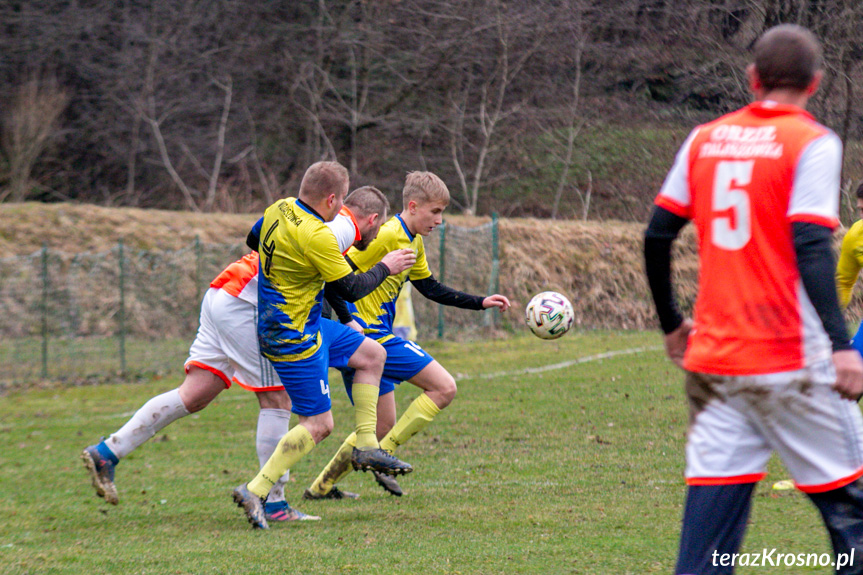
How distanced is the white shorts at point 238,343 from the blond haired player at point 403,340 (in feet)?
1.95

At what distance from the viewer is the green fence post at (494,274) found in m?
18.5

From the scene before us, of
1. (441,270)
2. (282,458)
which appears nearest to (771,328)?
(282,458)

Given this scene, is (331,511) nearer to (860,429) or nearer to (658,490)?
(658,490)

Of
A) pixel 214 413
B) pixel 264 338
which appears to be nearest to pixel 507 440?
pixel 264 338

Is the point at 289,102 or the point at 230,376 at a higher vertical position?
the point at 289,102

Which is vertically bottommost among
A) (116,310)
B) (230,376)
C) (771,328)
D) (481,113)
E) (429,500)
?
(116,310)

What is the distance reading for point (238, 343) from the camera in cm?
575

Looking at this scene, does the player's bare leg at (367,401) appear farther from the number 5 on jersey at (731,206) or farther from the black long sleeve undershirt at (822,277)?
the black long sleeve undershirt at (822,277)

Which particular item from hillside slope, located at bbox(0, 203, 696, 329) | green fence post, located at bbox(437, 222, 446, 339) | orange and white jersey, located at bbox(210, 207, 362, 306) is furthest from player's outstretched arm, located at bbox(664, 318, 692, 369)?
hillside slope, located at bbox(0, 203, 696, 329)

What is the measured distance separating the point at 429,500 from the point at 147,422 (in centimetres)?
182

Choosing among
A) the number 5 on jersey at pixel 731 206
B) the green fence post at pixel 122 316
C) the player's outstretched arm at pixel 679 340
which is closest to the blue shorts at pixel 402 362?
the player's outstretched arm at pixel 679 340

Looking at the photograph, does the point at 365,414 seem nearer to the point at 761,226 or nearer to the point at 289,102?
the point at 761,226

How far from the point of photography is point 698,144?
2.93 meters

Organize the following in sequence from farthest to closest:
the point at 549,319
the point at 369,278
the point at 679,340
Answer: the point at 549,319
the point at 369,278
the point at 679,340
